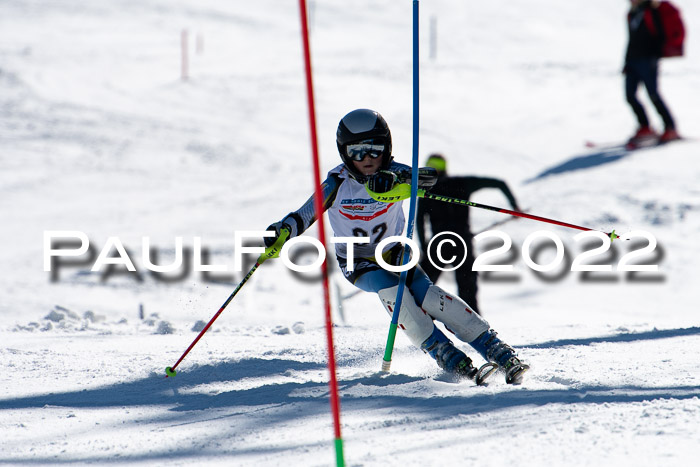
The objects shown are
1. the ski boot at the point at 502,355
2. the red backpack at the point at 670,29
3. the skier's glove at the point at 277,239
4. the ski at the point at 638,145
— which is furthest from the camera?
the ski at the point at 638,145

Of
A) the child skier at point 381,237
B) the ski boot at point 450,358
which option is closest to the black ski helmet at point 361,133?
the child skier at point 381,237

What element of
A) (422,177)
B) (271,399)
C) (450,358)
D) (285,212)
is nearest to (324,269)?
(271,399)

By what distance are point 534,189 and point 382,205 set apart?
7710 mm

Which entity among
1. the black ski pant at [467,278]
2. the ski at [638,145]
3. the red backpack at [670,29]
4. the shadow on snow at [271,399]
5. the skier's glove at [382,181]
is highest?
the red backpack at [670,29]

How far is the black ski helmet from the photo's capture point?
13.9 feet

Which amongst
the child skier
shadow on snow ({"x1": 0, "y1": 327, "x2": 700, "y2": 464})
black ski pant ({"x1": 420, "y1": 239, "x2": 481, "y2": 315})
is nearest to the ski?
black ski pant ({"x1": 420, "y1": 239, "x2": 481, "y2": 315})

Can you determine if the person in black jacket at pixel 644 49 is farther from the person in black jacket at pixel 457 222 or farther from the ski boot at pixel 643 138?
the person in black jacket at pixel 457 222

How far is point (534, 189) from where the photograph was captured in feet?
38.2

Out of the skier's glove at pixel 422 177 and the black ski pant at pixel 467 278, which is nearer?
the skier's glove at pixel 422 177

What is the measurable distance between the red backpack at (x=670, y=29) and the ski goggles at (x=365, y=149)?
8510 millimetres

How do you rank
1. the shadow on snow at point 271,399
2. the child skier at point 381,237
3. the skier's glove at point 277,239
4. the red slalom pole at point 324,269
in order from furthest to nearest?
the skier's glove at point 277,239 → the child skier at point 381,237 → the shadow on snow at point 271,399 → the red slalom pole at point 324,269

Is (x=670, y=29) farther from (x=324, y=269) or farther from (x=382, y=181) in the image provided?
(x=324, y=269)

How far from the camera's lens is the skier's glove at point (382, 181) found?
4.20 m

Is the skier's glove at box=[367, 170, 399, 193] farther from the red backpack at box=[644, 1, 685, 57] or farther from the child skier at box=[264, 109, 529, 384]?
the red backpack at box=[644, 1, 685, 57]
